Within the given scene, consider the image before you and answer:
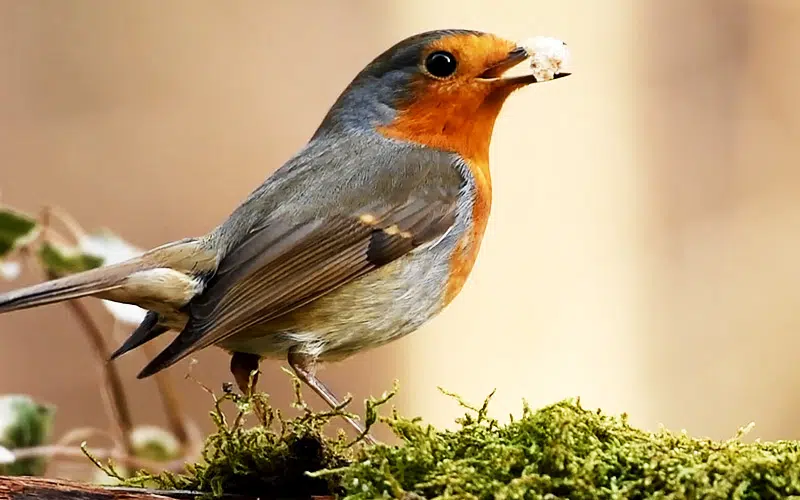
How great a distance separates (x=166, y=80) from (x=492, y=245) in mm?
2045

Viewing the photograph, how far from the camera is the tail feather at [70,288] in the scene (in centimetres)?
191

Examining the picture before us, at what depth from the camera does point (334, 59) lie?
5641 millimetres

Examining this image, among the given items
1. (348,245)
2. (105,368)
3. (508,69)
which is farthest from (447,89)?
(105,368)

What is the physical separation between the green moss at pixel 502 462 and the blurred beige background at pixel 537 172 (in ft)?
11.2

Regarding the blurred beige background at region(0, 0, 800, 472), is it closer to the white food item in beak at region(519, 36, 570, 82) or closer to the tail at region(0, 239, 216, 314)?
the white food item in beak at region(519, 36, 570, 82)

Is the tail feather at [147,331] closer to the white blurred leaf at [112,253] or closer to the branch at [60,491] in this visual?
the white blurred leaf at [112,253]

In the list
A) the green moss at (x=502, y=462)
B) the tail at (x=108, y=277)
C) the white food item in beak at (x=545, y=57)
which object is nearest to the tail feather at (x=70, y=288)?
the tail at (x=108, y=277)

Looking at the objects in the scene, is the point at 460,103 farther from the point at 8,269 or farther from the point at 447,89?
the point at 8,269

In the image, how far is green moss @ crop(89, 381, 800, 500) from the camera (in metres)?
→ 1.45

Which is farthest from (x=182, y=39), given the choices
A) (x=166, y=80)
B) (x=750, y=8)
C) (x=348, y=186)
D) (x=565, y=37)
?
(x=348, y=186)

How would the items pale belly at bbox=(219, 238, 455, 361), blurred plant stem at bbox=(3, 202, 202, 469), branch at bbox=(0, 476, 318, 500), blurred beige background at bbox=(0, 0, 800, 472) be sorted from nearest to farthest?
1. branch at bbox=(0, 476, 318, 500)
2. pale belly at bbox=(219, 238, 455, 361)
3. blurred plant stem at bbox=(3, 202, 202, 469)
4. blurred beige background at bbox=(0, 0, 800, 472)

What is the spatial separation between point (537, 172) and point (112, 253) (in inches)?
122

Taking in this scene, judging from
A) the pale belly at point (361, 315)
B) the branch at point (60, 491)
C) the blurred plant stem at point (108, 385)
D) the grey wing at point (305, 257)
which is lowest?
the branch at point (60, 491)

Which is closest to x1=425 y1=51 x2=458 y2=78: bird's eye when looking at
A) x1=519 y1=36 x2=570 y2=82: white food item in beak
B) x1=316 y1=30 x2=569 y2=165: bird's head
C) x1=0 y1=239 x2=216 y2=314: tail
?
x1=316 y1=30 x2=569 y2=165: bird's head
